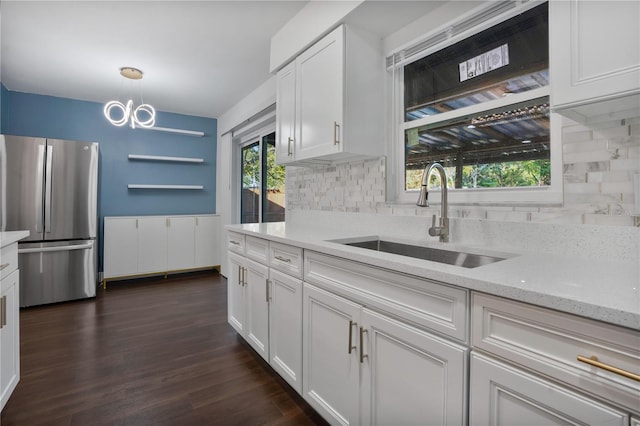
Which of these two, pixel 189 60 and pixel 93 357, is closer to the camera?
pixel 93 357

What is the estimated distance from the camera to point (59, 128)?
417 centimetres

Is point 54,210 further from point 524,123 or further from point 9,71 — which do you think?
point 524,123

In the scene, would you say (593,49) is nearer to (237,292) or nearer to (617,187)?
(617,187)

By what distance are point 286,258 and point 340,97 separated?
1002mm

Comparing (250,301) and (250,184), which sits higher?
(250,184)

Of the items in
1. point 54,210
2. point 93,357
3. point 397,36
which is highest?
point 397,36

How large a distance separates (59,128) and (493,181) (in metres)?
5.07

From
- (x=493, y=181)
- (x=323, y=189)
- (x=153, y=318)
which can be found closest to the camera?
(x=493, y=181)

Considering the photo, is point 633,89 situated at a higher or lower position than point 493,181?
higher

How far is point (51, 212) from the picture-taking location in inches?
136

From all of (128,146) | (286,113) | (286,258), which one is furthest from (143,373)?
(128,146)

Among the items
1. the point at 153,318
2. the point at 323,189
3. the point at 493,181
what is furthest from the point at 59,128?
the point at 493,181

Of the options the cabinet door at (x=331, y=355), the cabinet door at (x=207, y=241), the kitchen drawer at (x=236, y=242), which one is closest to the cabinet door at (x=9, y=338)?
the kitchen drawer at (x=236, y=242)

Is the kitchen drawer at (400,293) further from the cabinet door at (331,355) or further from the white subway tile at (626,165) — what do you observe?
the white subway tile at (626,165)
